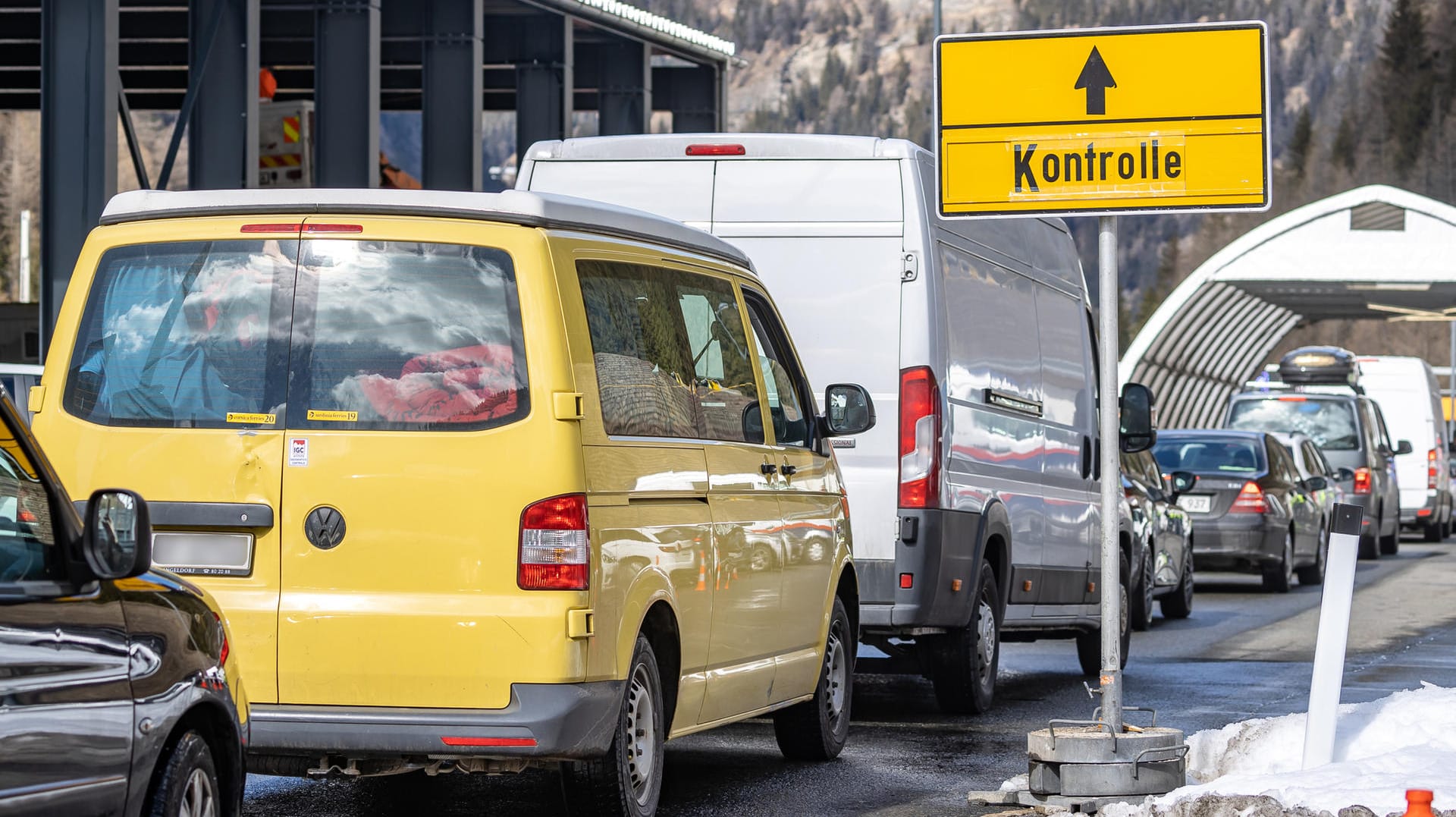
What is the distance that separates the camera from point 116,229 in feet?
23.0

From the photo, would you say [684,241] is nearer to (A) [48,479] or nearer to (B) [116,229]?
(B) [116,229]

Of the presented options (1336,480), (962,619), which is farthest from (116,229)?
(1336,480)

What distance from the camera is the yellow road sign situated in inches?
323

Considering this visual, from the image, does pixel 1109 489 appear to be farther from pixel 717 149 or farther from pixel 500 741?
pixel 717 149

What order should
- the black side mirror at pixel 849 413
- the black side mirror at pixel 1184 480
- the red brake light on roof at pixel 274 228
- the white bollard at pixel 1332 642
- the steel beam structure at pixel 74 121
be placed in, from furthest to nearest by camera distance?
the black side mirror at pixel 1184 480 → the steel beam structure at pixel 74 121 → the black side mirror at pixel 849 413 → the white bollard at pixel 1332 642 → the red brake light on roof at pixel 274 228

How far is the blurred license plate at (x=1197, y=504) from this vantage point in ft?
73.6

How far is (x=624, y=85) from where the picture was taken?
105 ft

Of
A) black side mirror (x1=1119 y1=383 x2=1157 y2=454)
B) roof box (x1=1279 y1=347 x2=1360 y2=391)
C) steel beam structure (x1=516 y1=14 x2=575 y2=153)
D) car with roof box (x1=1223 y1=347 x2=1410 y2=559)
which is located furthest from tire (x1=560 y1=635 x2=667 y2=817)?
roof box (x1=1279 y1=347 x2=1360 y2=391)

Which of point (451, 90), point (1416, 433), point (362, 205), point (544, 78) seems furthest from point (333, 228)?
point (1416, 433)

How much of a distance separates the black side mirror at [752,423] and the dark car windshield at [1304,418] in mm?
22185

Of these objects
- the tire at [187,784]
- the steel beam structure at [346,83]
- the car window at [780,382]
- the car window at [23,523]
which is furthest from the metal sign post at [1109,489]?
the steel beam structure at [346,83]

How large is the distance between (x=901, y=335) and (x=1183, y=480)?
1206 centimetres

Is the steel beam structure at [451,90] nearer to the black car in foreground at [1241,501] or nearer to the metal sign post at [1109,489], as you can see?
the black car in foreground at [1241,501]

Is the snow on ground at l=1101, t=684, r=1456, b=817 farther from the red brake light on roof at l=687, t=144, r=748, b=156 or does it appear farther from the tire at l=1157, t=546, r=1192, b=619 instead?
the tire at l=1157, t=546, r=1192, b=619
